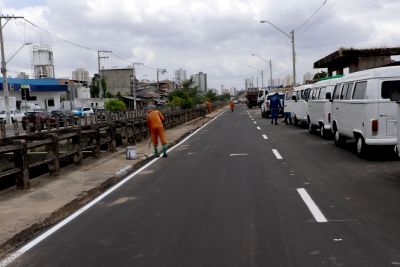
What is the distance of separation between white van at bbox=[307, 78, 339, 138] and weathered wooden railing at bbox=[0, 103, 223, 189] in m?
8.12

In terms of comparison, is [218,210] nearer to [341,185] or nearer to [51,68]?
[341,185]

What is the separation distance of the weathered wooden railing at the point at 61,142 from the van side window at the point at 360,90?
26.4ft

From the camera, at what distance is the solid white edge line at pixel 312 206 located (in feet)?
23.6

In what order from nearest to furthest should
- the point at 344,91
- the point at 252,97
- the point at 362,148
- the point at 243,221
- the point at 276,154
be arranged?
the point at 243,221 < the point at 362,148 < the point at 276,154 < the point at 344,91 < the point at 252,97

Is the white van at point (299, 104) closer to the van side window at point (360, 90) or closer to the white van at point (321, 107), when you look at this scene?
the white van at point (321, 107)

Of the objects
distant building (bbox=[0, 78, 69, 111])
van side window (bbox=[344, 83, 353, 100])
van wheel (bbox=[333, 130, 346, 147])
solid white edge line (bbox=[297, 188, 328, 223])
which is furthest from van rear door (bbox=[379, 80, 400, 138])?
distant building (bbox=[0, 78, 69, 111])

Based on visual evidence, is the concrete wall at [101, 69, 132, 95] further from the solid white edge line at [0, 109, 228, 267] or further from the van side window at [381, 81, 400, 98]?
the solid white edge line at [0, 109, 228, 267]

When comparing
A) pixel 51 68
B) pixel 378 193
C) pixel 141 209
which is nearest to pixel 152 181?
pixel 141 209

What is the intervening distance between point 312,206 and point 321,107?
43.4ft

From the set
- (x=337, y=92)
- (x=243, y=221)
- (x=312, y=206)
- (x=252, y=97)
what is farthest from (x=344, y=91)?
(x=252, y=97)

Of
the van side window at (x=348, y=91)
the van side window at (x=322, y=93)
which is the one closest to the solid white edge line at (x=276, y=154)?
the van side window at (x=348, y=91)

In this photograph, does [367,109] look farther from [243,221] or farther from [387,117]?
[243,221]

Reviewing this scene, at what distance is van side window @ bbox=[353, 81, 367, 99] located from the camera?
1345cm

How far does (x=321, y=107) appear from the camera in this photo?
67.9 ft
